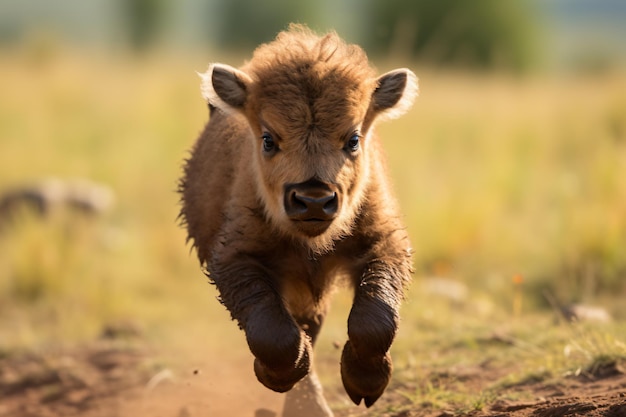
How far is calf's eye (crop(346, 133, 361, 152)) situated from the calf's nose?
49 centimetres

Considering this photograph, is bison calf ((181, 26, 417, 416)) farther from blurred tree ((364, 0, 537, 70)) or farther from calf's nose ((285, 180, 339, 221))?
blurred tree ((364, 0, 537, 70))

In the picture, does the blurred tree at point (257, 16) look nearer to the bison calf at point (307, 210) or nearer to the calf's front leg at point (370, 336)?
the bison calf at point (307, 210)

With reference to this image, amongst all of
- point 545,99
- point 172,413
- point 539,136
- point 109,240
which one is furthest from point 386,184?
point 545,99

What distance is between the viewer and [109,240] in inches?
529

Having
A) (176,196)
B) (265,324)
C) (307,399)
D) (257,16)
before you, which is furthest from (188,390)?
(257,16)

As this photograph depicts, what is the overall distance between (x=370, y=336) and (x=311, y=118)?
3.88 feet

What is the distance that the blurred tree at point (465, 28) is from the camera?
31234 mm

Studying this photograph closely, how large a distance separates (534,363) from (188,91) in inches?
482

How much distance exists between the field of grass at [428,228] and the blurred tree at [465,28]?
11169mm

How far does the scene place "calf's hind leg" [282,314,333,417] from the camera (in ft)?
21.0

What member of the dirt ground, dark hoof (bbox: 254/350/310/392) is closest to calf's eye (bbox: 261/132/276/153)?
dark hoof (bbox: 254/350/310/392)

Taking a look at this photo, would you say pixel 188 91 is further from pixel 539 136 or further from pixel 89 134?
pixel 539 136

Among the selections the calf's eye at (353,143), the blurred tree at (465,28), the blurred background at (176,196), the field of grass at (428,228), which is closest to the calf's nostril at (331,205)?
the calf's eye at (353,143)

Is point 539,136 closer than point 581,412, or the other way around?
point 581,412
